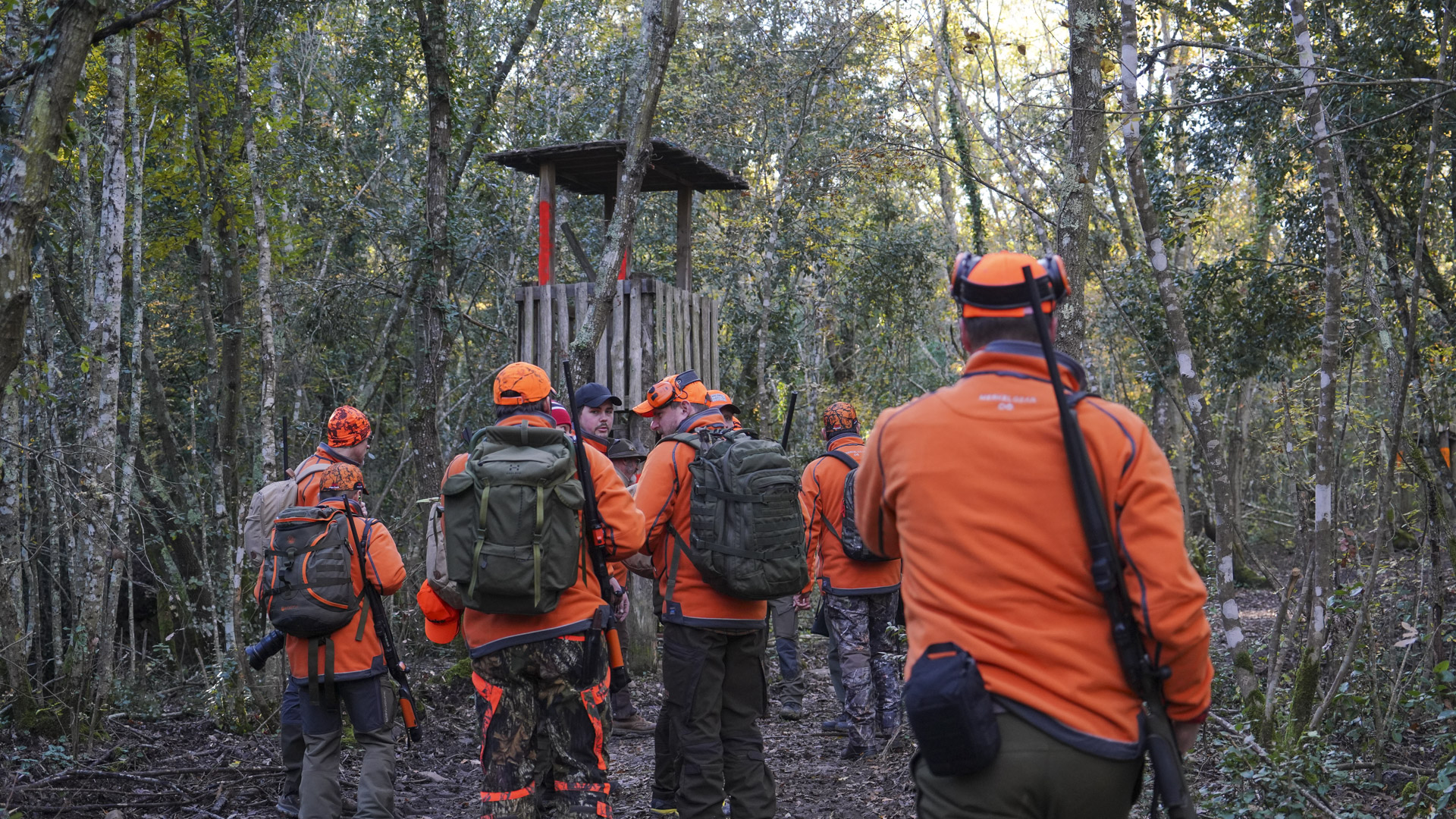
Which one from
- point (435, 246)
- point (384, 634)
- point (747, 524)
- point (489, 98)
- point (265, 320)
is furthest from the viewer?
point (489, 98)

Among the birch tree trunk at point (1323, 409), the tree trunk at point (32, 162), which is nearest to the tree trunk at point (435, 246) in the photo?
the tree trunk at point (32, 162)

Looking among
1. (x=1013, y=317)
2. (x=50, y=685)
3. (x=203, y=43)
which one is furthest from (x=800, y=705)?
(x=203, y=43)

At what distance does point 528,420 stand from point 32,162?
6.56ft

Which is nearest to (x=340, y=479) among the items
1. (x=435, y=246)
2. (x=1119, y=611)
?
(x=1119, y=611)

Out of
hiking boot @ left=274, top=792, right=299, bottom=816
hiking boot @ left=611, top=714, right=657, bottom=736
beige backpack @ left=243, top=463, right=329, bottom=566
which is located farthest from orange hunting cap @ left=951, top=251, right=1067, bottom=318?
hiking boot @ left=611, top=714, right=657, bottom=736

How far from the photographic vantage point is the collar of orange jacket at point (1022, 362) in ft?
8.30

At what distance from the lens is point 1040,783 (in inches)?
89.7

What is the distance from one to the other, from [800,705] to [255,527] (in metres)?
4.90

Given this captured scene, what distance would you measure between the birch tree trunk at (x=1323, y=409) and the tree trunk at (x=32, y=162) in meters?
5.50

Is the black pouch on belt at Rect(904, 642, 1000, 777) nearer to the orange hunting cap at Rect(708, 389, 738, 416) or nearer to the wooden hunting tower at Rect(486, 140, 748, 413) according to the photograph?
the orange hunting cap at Rect(708, 389, 738, 416)

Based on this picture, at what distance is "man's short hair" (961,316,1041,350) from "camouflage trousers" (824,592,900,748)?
487 centimetres

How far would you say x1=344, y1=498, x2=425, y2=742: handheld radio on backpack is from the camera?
16.9ft

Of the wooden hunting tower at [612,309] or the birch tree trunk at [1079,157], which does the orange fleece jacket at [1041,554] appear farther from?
the wooden hunting tower at [612,309]

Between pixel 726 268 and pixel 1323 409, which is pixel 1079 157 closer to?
pixel 1323 409
